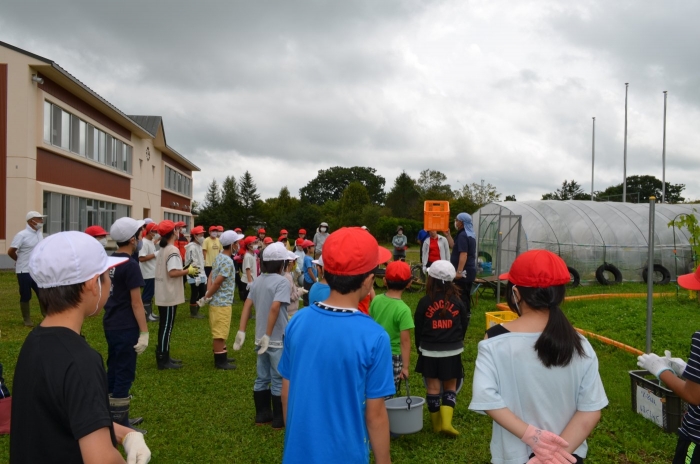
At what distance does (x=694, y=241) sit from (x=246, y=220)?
42016 millimetres

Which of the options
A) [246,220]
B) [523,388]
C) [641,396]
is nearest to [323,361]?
[523,388]

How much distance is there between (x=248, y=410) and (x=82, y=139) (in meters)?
20.5

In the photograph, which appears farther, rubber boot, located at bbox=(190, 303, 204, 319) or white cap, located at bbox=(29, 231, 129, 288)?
rubber boot, located at bbox=(190, 303, 204, 319)

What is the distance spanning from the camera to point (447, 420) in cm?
503

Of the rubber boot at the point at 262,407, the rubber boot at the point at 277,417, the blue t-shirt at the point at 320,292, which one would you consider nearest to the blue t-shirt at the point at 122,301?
the rubber boot at the point at 262,407

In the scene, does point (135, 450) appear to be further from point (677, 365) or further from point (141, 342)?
point (141, 342)

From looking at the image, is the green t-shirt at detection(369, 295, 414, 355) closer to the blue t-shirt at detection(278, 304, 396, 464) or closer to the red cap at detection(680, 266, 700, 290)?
the red cap at detection(680, 266, 700, 290)

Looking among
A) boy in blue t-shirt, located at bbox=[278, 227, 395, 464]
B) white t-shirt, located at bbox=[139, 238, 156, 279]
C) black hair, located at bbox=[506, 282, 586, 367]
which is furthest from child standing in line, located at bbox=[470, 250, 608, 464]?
white t-shirt, located at bbox=[139, 238, 156, 279]

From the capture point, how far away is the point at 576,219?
19281 millimetres

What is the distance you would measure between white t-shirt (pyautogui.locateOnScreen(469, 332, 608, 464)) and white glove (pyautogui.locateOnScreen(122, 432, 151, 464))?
4.68 ft

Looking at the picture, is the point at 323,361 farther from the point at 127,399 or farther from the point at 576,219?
the point at 576,219

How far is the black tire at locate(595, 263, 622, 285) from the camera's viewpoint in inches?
692

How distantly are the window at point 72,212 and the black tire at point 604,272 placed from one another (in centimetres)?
2008

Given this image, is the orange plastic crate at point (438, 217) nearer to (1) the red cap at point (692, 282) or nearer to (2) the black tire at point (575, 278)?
(2) the black tire at point (575, 278)
